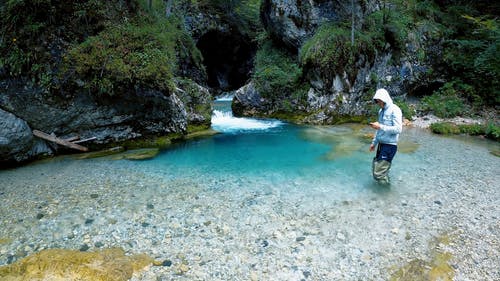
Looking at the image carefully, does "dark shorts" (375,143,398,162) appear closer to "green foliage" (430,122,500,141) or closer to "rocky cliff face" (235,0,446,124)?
"green foliage" (430,122,500,141)

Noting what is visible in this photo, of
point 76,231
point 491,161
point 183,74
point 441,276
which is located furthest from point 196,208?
point 183,74

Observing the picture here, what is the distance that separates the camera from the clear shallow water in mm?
4289

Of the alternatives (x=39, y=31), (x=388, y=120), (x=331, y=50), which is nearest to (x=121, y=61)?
(x=39, y=31)

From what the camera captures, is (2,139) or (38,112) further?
(38,112)

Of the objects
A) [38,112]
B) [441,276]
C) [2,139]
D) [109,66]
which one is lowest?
[441,276]

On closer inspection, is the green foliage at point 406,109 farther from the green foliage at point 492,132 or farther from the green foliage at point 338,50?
the green foliage at point 492,132

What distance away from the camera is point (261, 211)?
5723 mm

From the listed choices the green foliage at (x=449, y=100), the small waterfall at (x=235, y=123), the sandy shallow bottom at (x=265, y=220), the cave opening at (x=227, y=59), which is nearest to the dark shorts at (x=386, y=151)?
the sandy shallow bottom at (x=265, y=220)

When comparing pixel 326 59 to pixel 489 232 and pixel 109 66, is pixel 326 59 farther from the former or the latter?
pixel 489 232

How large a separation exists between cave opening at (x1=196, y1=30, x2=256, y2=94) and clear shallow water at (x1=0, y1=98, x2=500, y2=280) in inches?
895

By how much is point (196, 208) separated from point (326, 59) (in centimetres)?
1248

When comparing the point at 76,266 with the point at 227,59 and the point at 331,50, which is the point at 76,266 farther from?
the point at 227,59

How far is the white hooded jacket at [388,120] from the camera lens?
5.98m

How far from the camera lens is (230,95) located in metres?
29.4
